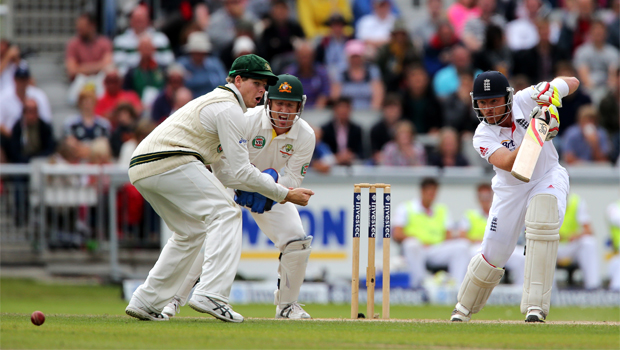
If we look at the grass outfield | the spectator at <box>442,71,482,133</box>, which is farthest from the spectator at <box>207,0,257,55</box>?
the grass outfield

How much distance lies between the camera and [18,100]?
39.9ft

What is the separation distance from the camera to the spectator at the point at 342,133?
11.7 meters

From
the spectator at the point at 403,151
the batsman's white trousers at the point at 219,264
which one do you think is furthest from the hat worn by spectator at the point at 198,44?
the batsman's white trousers at the point at 219,264

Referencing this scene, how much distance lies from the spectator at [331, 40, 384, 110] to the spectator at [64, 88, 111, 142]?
333 centimetres

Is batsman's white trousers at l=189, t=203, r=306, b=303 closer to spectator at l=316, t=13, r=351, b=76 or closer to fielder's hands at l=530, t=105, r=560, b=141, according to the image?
fielder's hands at l=530, t=105, r=560, b=141

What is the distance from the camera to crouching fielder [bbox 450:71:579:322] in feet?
20.5

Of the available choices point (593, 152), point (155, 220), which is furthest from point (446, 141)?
point (155, 220)

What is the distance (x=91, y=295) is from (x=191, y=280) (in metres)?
4.16

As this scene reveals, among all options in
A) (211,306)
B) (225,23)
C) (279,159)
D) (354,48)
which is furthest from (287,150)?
(225,23)

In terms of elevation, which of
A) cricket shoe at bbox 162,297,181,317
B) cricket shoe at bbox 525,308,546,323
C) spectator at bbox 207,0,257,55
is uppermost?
spectator at bbox 207,0,257,55

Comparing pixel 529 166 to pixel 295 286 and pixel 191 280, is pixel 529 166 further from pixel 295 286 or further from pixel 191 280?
pixel 191 280

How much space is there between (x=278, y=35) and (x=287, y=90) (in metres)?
6.79

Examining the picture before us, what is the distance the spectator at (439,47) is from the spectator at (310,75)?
168 centimetres

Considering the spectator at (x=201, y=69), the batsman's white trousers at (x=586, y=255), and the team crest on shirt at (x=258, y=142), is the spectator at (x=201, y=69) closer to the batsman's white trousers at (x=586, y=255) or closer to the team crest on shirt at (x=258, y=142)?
the batsman's white trousers at (x=586, y=255)
